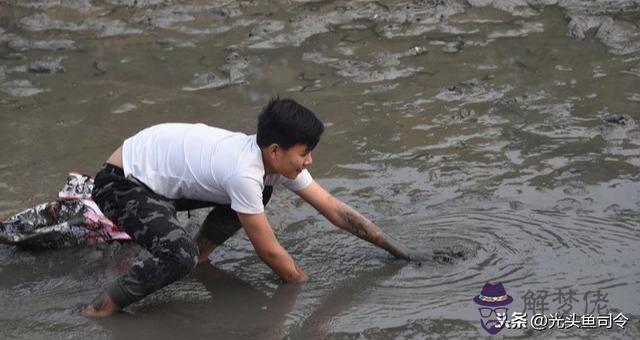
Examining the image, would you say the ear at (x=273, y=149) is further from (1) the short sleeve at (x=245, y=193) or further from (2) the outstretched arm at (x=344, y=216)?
(2) the outstretched arm at (x=344, y=216)

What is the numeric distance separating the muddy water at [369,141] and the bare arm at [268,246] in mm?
116

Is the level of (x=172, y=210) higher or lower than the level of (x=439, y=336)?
higher

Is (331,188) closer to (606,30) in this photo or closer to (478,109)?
(478,109)

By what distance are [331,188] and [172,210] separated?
1379 millimetres

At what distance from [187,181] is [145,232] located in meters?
0.26

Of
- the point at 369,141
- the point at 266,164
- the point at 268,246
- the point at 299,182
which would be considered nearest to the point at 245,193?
the point at 266,164

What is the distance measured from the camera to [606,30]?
673 cm

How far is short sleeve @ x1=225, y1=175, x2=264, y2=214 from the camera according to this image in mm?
3586

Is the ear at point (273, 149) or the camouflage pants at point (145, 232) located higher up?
the ear at point (273, 149)

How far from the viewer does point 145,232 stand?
369cm

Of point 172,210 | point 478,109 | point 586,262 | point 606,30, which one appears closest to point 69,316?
point 172,210

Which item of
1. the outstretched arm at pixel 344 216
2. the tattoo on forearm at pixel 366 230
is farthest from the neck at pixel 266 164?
the tattoo on forearm at pixel 366 230

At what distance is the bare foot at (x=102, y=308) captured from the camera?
3771mm

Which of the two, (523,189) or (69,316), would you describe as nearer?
(69,316)
